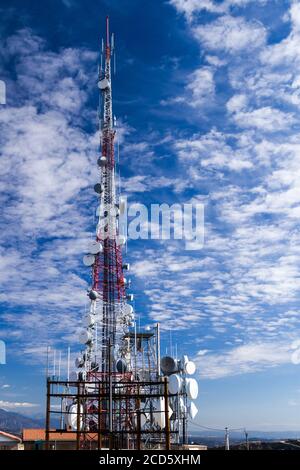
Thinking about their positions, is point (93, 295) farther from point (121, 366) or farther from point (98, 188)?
point (98, 188)

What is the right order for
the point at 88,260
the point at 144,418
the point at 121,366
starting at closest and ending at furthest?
1. the point at 144,418
2. the point at 121,366
3. the point at 88,260

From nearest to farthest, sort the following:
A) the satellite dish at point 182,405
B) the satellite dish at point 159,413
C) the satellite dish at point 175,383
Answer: the satellite dish at point 159,413 < the satellite dish at point 175,383 < the satellite dish at point 182,405

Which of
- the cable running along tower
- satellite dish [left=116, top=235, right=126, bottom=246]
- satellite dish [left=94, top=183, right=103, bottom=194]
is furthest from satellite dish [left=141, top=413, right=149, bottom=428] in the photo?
satellite dish [left=94, top=183, right=103, bottom=194]

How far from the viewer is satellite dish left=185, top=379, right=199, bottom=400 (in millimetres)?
36781

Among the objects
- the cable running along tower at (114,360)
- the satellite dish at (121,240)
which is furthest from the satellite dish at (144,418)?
the satellite dish at (121,240)

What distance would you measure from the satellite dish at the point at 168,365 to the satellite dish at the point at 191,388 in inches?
76.8

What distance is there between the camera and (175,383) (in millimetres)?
35375

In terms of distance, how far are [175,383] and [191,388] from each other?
2.12 m

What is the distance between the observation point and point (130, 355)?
141 feet

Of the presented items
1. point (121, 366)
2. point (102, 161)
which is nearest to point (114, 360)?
point (121, 366)

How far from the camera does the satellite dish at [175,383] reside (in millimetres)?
35188

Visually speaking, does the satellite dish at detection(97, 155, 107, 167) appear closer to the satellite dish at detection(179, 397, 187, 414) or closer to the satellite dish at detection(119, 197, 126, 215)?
the satellite dish at detection(119, 197, 126, 215)

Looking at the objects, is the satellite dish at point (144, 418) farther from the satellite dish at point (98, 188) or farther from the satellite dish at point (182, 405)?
the satellite dish at point (98, 188)
